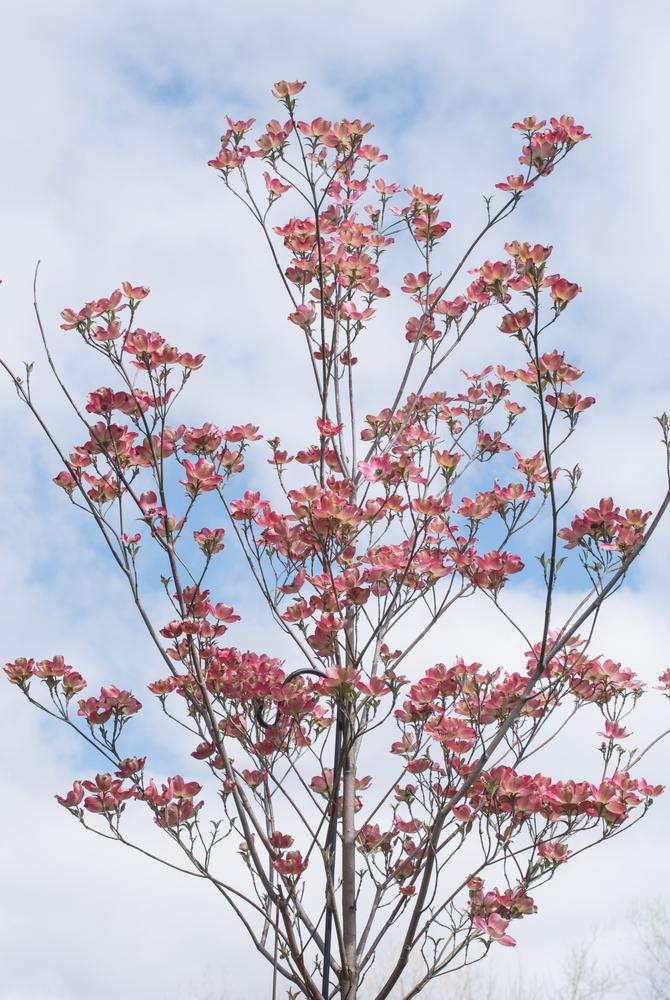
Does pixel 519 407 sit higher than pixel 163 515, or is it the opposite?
pixel 519 407

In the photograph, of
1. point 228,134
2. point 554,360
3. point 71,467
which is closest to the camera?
point 554,360

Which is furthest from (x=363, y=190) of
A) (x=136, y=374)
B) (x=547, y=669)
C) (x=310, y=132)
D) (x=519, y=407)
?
(x=547, y=669)

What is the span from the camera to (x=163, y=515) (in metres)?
2.58

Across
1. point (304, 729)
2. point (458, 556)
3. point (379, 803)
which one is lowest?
point (379, 803)

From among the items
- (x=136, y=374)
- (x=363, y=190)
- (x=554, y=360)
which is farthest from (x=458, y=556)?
(x=363, y=190)

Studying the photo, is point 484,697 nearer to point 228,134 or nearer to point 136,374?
point 136,374

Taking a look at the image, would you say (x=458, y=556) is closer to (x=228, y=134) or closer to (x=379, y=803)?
(x=379, y=803)

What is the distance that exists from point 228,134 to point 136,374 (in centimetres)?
101

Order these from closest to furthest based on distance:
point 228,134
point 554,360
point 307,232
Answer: point 554,360 → point 307,232 → point 228,134

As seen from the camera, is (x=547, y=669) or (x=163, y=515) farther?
(x=547, y=669)

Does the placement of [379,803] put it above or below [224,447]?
below

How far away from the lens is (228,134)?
10.4ft

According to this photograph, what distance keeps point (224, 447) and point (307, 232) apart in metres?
0.72

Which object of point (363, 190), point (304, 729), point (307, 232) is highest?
point (363, 190)
